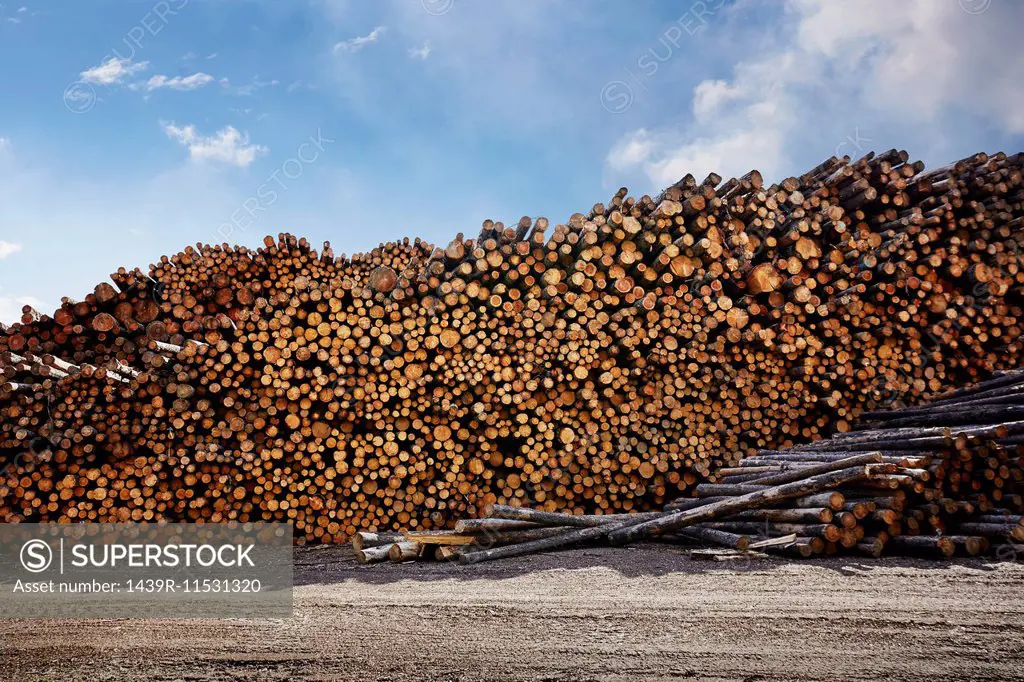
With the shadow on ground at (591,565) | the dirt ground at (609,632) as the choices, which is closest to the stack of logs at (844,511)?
the shadow on ground at (591,565)

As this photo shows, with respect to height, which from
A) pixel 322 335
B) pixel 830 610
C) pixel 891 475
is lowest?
pixel 830 610

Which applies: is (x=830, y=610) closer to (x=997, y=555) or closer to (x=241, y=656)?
(x=997, y=555)

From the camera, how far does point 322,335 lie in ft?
18.0

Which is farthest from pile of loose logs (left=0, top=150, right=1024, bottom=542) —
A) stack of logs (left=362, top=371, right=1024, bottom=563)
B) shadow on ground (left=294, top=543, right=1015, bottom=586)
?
shadow on ground (left=294, top=543, right=1015, bottom=586)

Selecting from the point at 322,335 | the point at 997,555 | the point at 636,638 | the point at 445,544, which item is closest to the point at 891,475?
the point at 997,555

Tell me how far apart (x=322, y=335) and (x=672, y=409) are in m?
3.02

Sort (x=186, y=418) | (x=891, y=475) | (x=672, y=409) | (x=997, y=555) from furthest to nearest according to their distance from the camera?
1. (x=672, y=409)
2. (x=186, y=418)
3. (x=891, y=475)
4. (x=997, y=555)

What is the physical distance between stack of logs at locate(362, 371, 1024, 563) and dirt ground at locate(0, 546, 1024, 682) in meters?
0.24

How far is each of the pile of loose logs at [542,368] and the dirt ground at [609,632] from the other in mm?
1643

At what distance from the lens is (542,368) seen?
5.66 metres

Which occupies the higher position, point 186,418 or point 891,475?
point 186,418

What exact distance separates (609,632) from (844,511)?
2.06m

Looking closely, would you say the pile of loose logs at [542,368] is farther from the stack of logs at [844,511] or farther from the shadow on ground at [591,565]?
the shadow on ground at [591,565]

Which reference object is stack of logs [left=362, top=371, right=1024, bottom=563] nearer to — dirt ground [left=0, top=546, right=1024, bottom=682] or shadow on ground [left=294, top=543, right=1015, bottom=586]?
shadow on ground [left=294, top=543, right=1015, bottom=586]
